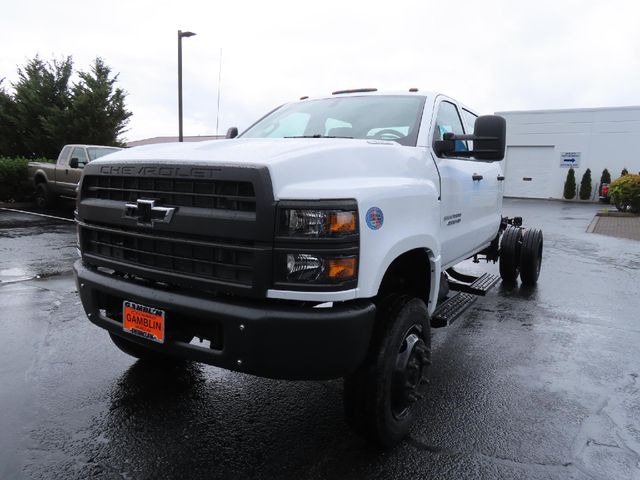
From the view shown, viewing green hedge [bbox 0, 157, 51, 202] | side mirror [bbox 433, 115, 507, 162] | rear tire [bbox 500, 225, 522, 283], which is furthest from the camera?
green hedge [bbox 0, 157, 51, 202]

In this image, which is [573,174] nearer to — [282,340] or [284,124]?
[284,124]

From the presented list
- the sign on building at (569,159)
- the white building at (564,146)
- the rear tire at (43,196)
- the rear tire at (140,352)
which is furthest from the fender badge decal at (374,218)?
the sign on building at (569,159)

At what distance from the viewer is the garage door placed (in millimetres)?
28672

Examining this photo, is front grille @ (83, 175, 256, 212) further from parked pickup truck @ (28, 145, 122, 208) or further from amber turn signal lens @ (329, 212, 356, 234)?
parked pickup truck @ (28, 145, 122, 208)

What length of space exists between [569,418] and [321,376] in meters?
1.88

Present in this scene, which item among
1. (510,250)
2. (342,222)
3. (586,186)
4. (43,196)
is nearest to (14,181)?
(43,196)

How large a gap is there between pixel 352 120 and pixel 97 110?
799 inches

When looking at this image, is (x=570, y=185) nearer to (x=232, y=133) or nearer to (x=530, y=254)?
(x=530, y=254)

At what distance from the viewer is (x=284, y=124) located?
399 cm

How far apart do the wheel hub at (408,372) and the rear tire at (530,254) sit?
3970mm

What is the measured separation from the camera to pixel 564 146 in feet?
91.5

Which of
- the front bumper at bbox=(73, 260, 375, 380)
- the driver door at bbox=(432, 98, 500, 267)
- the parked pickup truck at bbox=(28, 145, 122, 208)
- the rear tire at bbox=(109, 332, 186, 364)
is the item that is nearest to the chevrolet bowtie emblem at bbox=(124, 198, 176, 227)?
the front bumper at bbox=(73, 260, 375, 380)

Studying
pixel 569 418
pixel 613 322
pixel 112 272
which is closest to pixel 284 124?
pixel 112 272

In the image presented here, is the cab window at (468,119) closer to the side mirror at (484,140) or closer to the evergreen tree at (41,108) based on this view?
the side mirror at (484,140)
